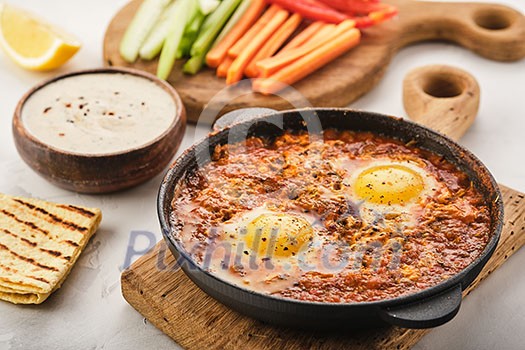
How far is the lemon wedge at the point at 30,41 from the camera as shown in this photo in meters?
5.14

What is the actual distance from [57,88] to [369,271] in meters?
2.26

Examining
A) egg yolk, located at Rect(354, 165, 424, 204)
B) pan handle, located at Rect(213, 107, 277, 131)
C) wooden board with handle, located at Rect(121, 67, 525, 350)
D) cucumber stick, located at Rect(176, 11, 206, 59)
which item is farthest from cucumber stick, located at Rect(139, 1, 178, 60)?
egg yolk, located at Rect(354, 165, 424, 204)

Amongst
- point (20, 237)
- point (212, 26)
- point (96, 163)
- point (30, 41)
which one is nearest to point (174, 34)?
point (212, 26)

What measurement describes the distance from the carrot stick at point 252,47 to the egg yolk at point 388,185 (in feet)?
5.02

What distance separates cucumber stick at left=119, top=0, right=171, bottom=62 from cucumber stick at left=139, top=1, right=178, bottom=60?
1.1 inches

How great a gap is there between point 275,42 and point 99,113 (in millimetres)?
1439

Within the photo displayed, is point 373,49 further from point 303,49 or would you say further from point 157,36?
point 157,36

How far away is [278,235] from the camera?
327 cm

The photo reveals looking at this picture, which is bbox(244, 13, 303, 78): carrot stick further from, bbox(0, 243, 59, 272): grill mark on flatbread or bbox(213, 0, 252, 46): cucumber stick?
bbox(0, 243, 59, 272): grill mark on flatbread

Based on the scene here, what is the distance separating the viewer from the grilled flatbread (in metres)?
3.50

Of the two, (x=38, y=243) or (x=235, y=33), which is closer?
(x=38, y=243)

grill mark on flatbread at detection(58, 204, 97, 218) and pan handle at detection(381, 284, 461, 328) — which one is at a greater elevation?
pan handle at detection(381, 284, 461, 328)

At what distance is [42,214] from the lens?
3.88m

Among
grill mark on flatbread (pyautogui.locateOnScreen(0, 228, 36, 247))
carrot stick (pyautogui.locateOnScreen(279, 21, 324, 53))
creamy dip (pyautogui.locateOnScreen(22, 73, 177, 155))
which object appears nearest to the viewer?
grill mark on flatbread (pyautogui.locateOnScreen(0, 228, 36, 247))
